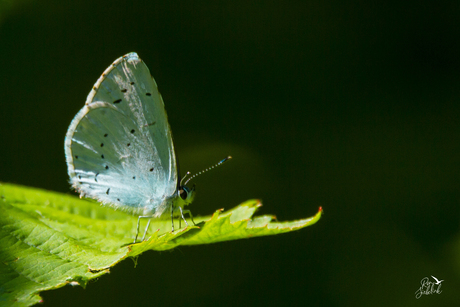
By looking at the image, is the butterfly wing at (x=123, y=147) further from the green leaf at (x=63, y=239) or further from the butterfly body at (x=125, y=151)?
the green leaf at (x=63, y=239)

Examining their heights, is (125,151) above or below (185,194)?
above

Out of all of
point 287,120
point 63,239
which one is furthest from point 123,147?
point 287,120

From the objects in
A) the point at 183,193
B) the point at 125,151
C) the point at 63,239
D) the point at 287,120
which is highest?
the point at 287,120

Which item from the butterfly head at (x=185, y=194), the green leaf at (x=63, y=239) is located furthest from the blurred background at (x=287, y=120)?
the green leaf at (x=63, y=239)

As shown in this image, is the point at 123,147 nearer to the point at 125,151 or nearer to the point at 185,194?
the point at 125,151

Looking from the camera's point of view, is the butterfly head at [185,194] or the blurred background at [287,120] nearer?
the butterfly head at [185,194]

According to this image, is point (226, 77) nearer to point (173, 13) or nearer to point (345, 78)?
point (173, 13)

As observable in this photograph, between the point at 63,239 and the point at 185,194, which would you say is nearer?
the point at 63,239

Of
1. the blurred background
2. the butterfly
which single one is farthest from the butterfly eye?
the blurred background
